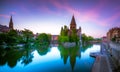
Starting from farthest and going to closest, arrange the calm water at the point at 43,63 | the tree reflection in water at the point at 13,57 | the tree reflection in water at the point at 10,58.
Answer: the tree reflection in water at the point at 13,57, the tree reflection in water at the point at 10,58, the calm water at the point at 43,63

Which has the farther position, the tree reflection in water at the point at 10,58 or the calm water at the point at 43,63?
the tree reflection in water at the point at 10,58

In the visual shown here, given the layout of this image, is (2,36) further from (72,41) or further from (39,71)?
(72,41)

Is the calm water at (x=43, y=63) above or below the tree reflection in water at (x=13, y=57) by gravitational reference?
below

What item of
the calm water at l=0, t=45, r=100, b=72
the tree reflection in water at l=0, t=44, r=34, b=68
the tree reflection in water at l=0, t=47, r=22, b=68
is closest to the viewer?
the calm water at l=0, t=45, r=100, b=72

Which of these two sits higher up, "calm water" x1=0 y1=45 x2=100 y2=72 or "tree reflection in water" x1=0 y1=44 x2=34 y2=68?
"tree reflection in water" x1=0 y1=44 x2=34 y2=68

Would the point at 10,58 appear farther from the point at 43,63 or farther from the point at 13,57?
the point at 43,63

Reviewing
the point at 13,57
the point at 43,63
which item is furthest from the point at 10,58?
the point at 43,63

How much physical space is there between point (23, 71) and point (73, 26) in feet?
153

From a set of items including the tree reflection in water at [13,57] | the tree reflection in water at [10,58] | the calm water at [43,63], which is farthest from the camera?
the tree reflection in water at [13,57]

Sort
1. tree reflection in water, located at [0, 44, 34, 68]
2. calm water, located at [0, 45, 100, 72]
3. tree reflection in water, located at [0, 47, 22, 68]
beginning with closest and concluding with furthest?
calm water, located at [0, 45, 100, 72]
tree reflection in water, located at [0, 47, 22, 68]
tree reflection in water, located at [0, 44, 34, 68]

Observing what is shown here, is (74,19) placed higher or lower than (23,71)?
higher

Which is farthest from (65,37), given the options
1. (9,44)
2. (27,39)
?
(9,44)

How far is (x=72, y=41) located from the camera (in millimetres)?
43969

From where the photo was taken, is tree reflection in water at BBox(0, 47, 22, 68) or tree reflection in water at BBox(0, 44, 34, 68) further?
tree reflection in water at BBox(0, 44, 34, 68)
